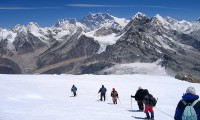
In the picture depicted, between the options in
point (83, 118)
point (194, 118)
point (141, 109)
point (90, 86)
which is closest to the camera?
point (194, 118)

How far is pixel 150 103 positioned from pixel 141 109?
5.25m

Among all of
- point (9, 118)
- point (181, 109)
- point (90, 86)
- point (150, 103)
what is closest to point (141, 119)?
point (150, 103)

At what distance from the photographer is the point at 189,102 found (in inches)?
429

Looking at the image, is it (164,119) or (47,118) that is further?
(164,119)

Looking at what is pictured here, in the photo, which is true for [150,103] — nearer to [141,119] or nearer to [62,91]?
[141,119]

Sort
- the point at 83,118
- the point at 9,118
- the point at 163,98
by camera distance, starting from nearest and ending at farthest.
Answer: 1. the point at 9,118
2. the point at 83,118
3. the point at 163,98

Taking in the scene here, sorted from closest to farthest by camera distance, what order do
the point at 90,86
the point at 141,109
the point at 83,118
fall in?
the point at 83,118 → the point at 141,109 → the point at 90,86

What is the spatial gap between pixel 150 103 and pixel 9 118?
820 centimetres

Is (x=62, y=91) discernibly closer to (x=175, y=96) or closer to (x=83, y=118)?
(x=175, y=96)

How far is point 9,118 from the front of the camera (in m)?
16.5

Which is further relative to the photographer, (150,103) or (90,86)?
(90,86)

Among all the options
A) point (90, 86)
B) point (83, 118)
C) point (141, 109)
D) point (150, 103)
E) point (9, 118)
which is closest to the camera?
point (9, 118)

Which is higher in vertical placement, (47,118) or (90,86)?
(90,86)

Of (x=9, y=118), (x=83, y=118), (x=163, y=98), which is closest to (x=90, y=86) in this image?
(x=163, y=98)
